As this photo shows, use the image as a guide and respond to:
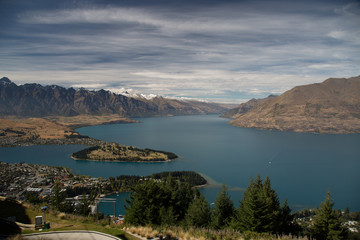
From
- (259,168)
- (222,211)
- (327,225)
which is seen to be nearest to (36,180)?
(222,211)

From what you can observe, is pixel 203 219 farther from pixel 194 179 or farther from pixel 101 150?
pixel 101 150

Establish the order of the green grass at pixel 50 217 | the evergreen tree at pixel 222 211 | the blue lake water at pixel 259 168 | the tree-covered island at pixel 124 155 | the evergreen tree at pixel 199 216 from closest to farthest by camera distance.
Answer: the green grass at pixel 50 217
the evergreen tree at pixel 222 211
the evergreen tree at pixel 199 216
the blue lake water at pixel 259 168
the tree-covered island at pixel 124 155

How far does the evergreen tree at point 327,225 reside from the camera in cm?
1433

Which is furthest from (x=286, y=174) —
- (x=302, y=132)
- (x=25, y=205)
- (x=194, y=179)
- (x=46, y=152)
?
(x=302, y=132)

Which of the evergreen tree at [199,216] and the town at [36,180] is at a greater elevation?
the evergreen tree at [199,216]

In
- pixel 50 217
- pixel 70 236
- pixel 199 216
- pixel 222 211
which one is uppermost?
pixel 70 236

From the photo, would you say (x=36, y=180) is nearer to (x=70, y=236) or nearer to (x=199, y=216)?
(x=199, y=216)

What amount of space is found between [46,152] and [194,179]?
77743mm

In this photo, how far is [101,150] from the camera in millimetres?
101812

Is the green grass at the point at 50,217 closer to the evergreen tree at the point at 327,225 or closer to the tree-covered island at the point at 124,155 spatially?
the evergreen tree at the point at 327,225

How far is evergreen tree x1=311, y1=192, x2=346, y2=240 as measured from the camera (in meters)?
14.3

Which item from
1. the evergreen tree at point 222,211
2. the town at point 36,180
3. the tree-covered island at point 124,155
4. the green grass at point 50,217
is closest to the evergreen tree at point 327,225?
the evergreen tree at point 222,211

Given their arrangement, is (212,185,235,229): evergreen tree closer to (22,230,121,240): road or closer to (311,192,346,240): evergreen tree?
(311,192,346,240): evergreen tree

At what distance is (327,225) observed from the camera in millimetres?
14609
